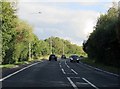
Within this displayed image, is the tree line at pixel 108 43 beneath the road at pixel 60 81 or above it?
above

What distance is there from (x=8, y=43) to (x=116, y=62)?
56.3ft

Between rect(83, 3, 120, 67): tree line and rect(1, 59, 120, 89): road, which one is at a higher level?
rect(83, 3, 120, 67): tree line

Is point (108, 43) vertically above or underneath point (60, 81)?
above

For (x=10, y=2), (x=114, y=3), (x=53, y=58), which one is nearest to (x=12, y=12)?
(x=10, y=2)

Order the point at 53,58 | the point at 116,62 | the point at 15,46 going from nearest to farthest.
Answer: the point at 116,62
the point at 15,46
the point at 53,58

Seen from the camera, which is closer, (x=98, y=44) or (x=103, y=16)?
(x=98, y=44)

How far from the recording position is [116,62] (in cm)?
4862

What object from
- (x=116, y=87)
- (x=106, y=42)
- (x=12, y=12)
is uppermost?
(x=12, y=12)

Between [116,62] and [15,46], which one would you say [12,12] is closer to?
[15,46]

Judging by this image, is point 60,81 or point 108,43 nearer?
point 60,81

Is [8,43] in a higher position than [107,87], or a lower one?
higher

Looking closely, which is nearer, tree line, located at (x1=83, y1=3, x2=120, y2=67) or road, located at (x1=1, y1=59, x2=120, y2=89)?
road, located at (x1=1, y1=59, x2=120, y2=89)

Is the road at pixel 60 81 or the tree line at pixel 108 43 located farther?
the tree line at pixel 108 43

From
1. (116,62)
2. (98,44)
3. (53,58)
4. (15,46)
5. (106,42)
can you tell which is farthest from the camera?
(53,58)
